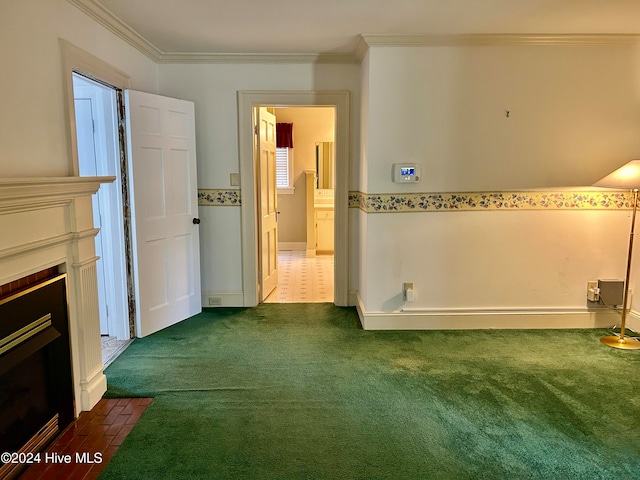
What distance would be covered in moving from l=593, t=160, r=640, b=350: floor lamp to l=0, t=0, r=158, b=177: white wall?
362 cm

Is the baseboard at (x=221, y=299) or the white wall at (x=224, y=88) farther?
the baseboard at (x=221, y=299)

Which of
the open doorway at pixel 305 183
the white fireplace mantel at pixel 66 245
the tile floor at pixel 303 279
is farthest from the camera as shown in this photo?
the open doorway at pixel 305 183

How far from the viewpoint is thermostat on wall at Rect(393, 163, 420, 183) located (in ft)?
12.0

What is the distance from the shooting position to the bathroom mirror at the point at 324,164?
7527 millimetres

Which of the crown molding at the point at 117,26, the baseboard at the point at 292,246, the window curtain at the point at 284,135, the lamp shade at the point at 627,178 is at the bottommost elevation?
the baseboard at the point at 292,246

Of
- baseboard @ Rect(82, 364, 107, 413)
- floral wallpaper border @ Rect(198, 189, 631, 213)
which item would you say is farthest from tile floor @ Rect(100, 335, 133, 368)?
floral wallpaper border @ Rect(198, 189, 631, 213)

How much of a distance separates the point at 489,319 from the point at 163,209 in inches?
113

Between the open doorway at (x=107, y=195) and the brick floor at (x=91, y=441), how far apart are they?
723 millimetres

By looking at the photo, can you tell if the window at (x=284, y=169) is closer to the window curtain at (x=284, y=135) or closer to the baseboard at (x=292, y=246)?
the window curtain at (x=284, y=135)

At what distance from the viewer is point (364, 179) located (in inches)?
153

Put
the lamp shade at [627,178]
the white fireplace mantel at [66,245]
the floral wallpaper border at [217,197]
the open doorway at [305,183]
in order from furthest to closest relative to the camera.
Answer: the open doorway at [305,183] < the floral wallpaper border at [217,197] < the lamp shade at [627,178] < the white fireplace mantel at [66,245]

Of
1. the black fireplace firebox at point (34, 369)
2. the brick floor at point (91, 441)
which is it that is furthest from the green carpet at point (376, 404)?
the black fireplace firebox at point (34, 369)

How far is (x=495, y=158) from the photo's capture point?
3.69 meters

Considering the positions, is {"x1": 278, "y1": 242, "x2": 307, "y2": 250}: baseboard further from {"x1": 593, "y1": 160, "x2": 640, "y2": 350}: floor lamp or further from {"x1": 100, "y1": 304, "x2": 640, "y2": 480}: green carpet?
{"x1": 593, "y1": 160, "x2": 640, "y2": 350}: floor lamp
